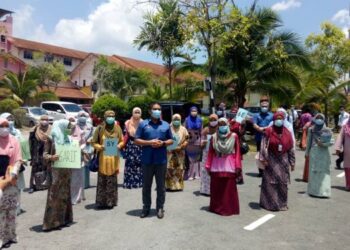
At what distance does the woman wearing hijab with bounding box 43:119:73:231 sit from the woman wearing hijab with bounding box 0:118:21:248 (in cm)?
64

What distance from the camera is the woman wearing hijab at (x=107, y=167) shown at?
24.1ft

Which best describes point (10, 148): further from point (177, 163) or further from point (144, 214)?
point (177, 163)

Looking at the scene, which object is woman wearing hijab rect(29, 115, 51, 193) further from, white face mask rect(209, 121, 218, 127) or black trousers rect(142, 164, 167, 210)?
white face mask rect(209, 121, 218, 127)

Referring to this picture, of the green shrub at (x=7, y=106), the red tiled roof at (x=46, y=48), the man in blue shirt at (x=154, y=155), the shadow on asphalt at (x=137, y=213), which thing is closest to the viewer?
the man in blue shirt at (x=154, y=155)

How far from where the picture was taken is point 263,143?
24.9 feet

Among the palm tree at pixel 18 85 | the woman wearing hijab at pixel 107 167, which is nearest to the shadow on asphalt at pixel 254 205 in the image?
the woman wearing hijab at pixel 107 167

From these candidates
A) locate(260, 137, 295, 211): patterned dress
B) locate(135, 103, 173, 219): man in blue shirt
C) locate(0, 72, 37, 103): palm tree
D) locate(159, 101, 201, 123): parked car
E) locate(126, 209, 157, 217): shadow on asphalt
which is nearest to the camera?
locate(135, 103, 173, 219): man in blue shirt

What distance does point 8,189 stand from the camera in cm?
542

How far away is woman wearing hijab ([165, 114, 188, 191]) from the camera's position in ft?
29.8

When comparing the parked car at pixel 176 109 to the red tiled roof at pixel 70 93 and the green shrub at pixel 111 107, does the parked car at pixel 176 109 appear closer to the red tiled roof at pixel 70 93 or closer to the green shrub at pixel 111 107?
the green shrub at pixel 111 107

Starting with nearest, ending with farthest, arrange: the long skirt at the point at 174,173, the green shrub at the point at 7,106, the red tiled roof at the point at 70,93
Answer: the long skirt at the point at 174,173 < the green shrub at the point at 7,106 < the red tiled roof at the point at 70,93

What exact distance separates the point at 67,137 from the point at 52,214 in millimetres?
1113

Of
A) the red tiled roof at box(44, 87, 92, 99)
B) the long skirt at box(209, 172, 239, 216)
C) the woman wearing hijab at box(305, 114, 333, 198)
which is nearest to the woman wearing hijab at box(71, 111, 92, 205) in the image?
the long skirt at box(209, 172, 239, 216)

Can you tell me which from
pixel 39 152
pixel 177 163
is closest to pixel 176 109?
pixel 177 163
